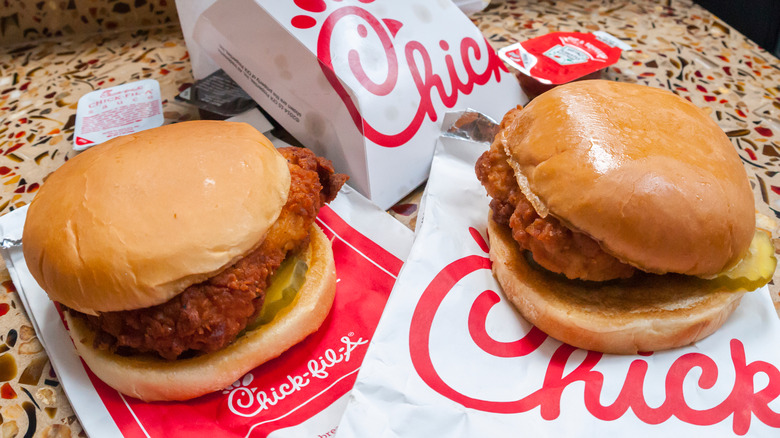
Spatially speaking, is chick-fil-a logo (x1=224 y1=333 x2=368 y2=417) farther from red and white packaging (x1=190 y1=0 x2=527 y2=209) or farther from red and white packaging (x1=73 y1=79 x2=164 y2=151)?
red and white packaging (x1=73 y1=79 x2=164 y2=151)

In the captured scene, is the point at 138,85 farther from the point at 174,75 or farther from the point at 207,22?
the point at 207,22

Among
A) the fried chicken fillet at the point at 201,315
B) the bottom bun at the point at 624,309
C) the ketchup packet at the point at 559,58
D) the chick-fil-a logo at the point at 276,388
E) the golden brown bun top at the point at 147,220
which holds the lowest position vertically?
the chick-fil-a logo at the point at 276,388

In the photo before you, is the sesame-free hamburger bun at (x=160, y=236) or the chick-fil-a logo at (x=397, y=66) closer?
the sesame-free hamburger bun at (x=160, y=236)

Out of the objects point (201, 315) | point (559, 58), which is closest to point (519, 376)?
point (201, 315)

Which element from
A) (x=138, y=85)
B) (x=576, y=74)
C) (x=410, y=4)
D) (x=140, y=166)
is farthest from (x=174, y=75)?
(x=576, y=74)

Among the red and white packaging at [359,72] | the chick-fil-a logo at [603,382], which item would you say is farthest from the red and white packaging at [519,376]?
the red and white packaging at [359,72]

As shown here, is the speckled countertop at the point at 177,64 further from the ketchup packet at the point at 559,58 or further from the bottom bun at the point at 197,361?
the bottom bun at the point at 197,361
